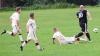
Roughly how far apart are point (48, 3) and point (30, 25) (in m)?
62.5

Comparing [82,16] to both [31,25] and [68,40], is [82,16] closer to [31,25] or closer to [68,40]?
[68,40]

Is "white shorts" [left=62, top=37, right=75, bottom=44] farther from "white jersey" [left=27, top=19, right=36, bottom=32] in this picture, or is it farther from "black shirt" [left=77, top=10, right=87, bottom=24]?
"white jersey" [left=27, top=19, right=36, bottom=32]

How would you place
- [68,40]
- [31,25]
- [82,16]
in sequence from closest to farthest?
[31,25] → [68,40] → [82,16]

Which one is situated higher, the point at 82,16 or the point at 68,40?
the point at 82,16

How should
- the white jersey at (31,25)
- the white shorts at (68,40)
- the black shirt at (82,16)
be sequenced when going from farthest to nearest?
1. the black shirt at (82,16)
2. the white shorts at (68,40)
3. the white jersey at (31,25)

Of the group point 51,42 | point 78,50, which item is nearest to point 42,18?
point 51,42

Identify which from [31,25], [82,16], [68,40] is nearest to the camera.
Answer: [31,25]

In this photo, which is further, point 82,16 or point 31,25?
point 82,16

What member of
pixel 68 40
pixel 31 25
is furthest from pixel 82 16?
pixel 31 25

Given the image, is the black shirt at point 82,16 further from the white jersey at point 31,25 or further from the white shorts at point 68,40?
the white jersey at point 31,25

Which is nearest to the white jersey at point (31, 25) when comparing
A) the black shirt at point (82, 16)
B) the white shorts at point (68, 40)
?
the white shorts at point (68, 40)

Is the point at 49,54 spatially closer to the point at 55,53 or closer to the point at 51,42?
the point at 55,53

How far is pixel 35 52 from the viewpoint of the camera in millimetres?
23562

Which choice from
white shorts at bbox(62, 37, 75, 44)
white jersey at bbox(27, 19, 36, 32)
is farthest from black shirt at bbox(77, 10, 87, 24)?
white jersey at bbox(27, 19, 36, 32)
